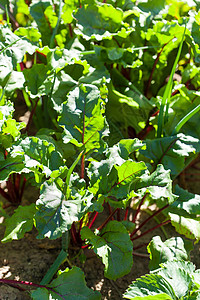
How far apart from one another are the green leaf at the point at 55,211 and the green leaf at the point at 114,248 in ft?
0.51

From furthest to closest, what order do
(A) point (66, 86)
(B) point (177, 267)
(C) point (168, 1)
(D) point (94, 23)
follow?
(C) point (168, 1) → (D) point (94, 23) → (A) point (66, 86) → (B) point (177, 267)

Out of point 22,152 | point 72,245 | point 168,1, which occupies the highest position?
point 168,1

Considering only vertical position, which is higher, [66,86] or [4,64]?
[4,64]

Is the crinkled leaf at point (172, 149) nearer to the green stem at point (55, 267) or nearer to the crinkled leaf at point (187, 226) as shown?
the crinkled leaf at point (187, 226)

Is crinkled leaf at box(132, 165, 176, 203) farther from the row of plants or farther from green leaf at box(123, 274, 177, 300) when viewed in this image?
green leaf at box(123, 274, 177, 300)

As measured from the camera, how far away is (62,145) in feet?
6.19

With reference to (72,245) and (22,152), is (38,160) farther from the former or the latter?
(72,245)

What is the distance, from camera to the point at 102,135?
1743 millimetres

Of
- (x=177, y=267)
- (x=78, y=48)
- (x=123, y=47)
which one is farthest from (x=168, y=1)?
(x=177, y=267)

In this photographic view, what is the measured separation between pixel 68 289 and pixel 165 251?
41cm

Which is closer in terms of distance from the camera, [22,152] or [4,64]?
[22,152]

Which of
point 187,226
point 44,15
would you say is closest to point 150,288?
point 187,226

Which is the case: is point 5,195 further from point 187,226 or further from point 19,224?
point 187,226

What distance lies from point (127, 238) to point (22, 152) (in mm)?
533
